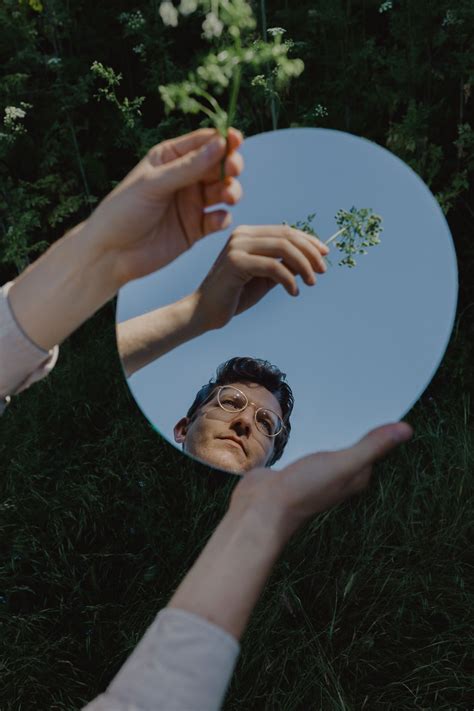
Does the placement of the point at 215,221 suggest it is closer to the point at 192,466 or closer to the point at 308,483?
the point at 308,483

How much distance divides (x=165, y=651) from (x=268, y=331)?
976 mm

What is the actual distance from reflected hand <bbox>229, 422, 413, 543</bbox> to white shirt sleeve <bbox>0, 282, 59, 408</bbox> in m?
0.53

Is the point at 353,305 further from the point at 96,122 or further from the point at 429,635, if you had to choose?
the point at 96,122

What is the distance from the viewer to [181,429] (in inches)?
79.7

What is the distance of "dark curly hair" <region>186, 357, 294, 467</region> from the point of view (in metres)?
1.96

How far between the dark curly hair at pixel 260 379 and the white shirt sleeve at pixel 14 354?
0.49m

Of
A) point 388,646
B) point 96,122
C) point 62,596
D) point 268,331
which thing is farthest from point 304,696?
point 96,122

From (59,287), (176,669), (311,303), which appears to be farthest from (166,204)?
(176,669)

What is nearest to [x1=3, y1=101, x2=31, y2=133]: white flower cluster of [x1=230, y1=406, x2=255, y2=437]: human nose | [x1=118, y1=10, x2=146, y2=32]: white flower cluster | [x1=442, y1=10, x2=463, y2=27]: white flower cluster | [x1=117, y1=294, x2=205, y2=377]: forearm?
[x1=118, y1=10, x2=146, y2=32]: white flower cluster

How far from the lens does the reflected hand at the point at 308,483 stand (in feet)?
4.34

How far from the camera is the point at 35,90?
14.3 feet

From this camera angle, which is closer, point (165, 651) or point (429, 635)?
point (165, 651)

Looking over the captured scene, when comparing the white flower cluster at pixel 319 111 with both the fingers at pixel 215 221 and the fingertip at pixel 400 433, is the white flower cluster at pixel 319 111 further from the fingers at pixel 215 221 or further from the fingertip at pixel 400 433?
the fingertip at pixel 400 433

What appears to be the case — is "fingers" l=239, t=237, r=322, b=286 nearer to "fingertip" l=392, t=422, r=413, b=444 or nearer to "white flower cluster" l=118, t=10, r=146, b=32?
"fingertip" l=392, t=422, r=413, b=444
